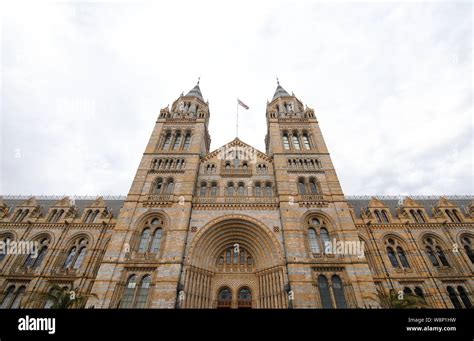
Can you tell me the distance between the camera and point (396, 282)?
18984 millimetres

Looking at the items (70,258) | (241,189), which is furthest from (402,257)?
(70,258)

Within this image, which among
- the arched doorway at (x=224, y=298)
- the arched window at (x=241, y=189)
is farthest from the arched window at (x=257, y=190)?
the arched doorway at (x=224, y=298)

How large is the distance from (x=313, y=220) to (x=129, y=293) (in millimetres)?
16121

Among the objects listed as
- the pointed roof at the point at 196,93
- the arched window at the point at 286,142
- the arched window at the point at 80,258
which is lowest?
the arched window at the point at 80,258

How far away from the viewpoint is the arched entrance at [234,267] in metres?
16.6

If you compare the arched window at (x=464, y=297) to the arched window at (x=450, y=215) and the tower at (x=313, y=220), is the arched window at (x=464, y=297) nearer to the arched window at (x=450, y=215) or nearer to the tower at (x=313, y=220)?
the arched window at (x=450, y=215)

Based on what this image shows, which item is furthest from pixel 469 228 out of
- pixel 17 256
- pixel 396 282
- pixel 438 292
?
pixel 17 256

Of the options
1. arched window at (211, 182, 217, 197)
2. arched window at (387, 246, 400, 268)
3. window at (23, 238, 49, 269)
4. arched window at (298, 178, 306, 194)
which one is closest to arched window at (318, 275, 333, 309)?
arched window at (298, 178, 306, 194)

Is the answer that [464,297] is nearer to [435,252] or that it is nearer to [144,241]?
[435,252]

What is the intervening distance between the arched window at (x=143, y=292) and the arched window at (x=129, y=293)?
426 mm

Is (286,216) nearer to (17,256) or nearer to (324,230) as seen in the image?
(324,230)
